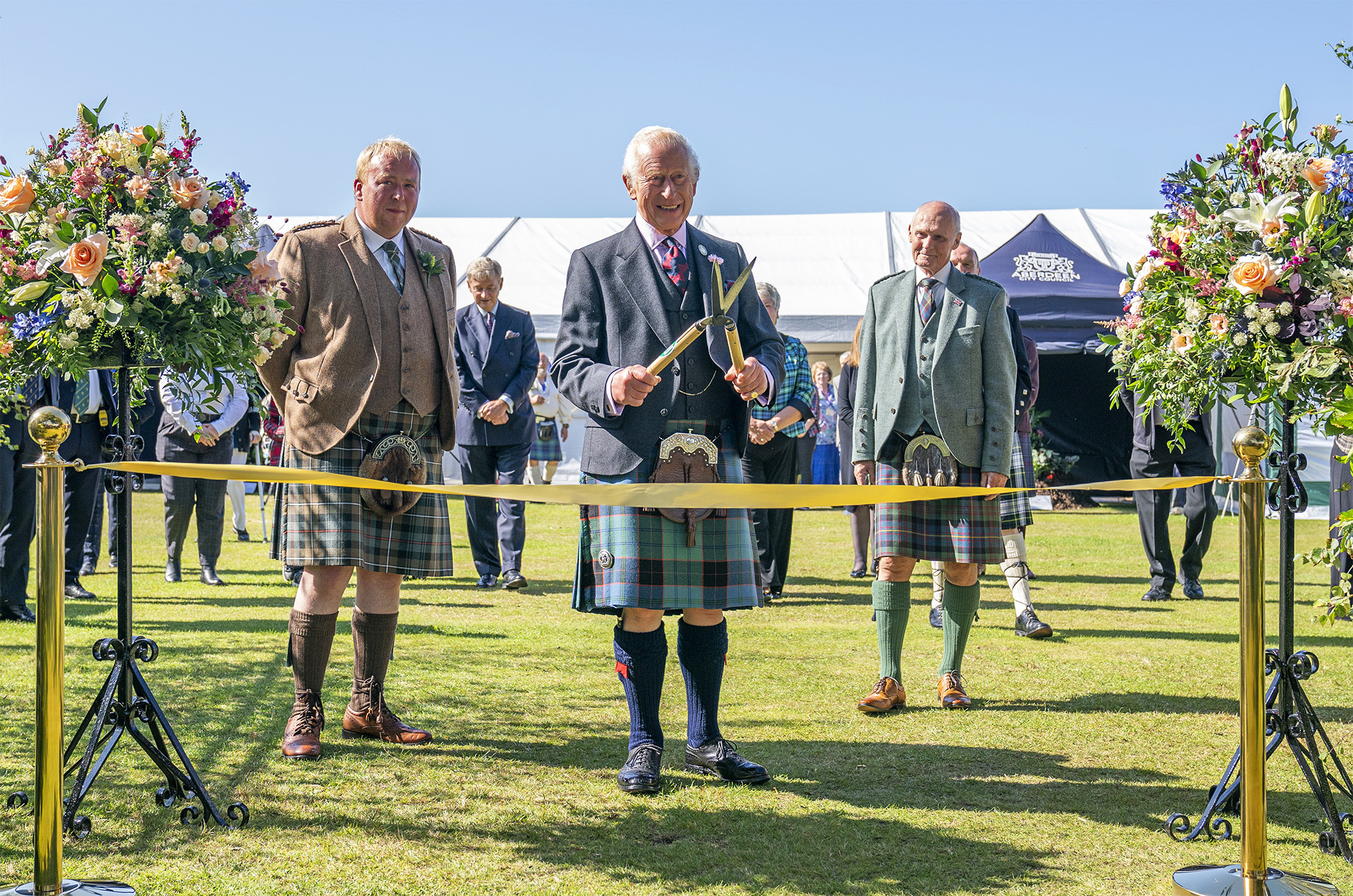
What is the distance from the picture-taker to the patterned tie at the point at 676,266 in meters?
3.75

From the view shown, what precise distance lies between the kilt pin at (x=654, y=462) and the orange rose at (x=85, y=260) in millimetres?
1337

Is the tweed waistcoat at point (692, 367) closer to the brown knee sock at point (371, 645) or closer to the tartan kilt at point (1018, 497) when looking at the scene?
the brown knee sock at point (371, 645)

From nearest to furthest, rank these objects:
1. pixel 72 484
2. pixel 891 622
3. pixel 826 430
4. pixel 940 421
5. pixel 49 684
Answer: pixel 49 684 → pixel 940 421 → pixel 891 622 → pixel 72 484 → pixel 826 430

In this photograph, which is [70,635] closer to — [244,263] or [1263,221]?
[244,263]

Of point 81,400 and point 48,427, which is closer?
point 48,427

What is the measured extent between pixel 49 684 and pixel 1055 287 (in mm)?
14274

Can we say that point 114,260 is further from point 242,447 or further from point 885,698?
point 242,447

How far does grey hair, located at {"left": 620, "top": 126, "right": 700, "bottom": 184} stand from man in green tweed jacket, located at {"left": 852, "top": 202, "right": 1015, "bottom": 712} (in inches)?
53.5

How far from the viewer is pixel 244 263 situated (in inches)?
136

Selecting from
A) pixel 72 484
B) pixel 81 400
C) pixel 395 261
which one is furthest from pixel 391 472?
pixel 72 484

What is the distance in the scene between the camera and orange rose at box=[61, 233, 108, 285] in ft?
10.2

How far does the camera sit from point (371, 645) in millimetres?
4207

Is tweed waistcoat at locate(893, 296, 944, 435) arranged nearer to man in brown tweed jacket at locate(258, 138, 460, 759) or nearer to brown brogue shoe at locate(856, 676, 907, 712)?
brown brogue shoe at locate(856, 676, 907, 712)

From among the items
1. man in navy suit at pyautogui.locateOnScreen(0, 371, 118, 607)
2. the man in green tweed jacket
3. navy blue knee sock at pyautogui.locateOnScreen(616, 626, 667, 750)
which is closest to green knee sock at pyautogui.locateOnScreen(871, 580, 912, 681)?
the man in green tweed jacket
